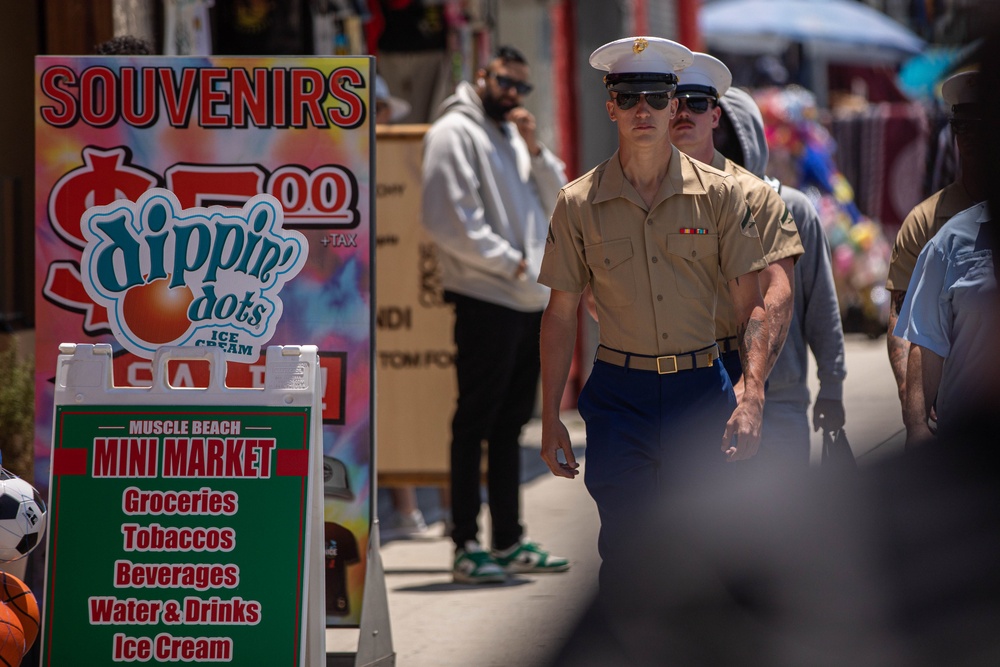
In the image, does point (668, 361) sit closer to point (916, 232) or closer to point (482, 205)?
point (916, 232)

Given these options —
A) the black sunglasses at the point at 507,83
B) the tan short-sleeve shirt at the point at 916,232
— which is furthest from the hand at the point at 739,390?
the black sunglasses at the point at 507,83

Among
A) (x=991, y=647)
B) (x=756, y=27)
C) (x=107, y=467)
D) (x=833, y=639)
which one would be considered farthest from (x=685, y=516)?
(x=756, y=27)

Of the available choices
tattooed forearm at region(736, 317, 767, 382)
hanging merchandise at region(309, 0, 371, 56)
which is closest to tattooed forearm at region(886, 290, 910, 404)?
tattooed forearm at region(736, 317, 767, 382)

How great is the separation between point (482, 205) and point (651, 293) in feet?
7.19

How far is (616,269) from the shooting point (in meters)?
4.00

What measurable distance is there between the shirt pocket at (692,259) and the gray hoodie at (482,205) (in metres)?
1.80

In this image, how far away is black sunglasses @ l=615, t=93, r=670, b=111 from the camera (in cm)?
391

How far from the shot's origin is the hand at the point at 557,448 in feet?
13.1

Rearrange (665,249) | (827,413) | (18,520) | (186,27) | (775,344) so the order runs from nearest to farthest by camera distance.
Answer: (18,520) → (665,249) → (775,344) → (827,413) → (186,27)

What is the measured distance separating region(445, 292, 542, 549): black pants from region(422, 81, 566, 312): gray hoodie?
0.09 m

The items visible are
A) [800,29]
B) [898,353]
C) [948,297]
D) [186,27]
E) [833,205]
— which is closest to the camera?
[948,297]

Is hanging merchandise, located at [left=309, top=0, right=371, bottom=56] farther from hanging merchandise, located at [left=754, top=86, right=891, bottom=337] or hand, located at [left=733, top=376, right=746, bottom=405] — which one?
hanging merchandise, located at [left=754, top=86, right=891, bottom=337]

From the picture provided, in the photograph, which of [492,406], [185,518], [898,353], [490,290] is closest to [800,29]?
[490,290]

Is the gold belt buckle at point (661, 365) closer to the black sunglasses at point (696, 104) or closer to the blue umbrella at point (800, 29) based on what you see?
the black sunglasses at point (696, 104)
